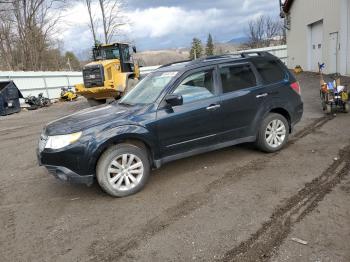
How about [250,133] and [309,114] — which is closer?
[250,133]

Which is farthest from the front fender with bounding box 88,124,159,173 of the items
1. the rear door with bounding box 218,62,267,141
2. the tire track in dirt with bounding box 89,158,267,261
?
the rear door with bounding box 218,62,267,141

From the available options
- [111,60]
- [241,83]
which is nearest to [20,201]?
[241,83]

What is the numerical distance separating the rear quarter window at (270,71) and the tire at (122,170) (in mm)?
2720

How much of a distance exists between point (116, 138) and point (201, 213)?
158 cm

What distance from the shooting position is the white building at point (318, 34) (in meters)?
18.6

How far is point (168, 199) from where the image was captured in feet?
16.5

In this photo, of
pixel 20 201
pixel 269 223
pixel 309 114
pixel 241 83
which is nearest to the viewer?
pixel 269 223

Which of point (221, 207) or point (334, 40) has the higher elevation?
point (334, 40)

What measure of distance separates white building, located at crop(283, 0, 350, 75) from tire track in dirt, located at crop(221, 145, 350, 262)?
15168mm

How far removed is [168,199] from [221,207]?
2.63 feet

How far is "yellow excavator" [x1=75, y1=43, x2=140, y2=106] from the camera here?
1717 centimetres

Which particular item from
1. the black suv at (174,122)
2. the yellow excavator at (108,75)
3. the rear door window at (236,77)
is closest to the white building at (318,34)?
the yellow excavator at (108,75)

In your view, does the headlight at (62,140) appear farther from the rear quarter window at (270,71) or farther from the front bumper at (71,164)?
the rear quarter window at (270,71)

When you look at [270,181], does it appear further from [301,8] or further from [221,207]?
[301,8]
